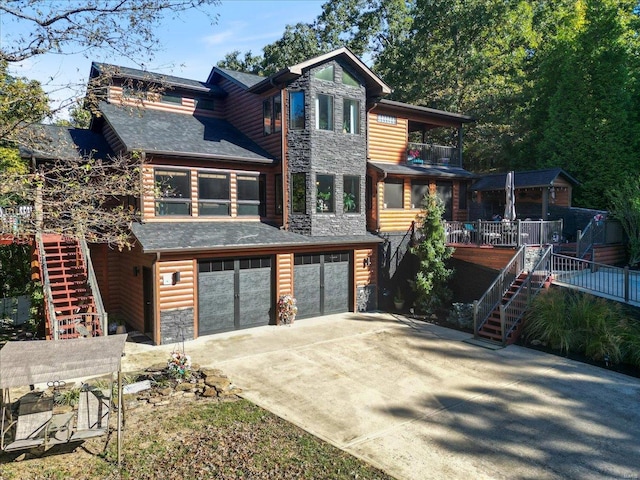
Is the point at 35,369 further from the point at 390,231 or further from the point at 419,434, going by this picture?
the point at 390,231

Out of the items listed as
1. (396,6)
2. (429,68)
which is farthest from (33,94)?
(396,6)

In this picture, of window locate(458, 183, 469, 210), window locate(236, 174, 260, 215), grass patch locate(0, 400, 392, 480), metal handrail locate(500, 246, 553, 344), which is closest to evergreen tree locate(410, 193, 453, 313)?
metal handrail locate(500, 246, 553, 344)

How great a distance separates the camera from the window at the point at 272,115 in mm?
17031

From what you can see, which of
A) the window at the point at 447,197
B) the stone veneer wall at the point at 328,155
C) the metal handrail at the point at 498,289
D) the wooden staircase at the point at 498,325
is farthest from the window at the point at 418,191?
the wooden staircase at the point at 498,325

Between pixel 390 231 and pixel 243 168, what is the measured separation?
282 inches

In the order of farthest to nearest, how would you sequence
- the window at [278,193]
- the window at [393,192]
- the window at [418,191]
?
1. the window at [418,191]
2. the window at [393,192]
3. the window at [278,193]

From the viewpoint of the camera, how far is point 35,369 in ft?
20.2

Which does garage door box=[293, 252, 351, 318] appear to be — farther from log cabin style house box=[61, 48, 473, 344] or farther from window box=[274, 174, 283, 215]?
window box=[274, 174, 283, 215]

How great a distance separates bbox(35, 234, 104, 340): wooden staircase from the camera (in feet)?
37.2

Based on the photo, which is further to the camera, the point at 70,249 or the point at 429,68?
the point at 429,68

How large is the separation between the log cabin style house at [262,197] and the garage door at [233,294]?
4 centimetres

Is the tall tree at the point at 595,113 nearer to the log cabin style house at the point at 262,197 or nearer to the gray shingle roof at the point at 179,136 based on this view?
the log cabin style house at the point at 262,197

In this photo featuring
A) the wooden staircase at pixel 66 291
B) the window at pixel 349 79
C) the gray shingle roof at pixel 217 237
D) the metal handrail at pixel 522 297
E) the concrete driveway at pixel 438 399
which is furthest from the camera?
the window at pixel 349 79

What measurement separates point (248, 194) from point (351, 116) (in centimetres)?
561
